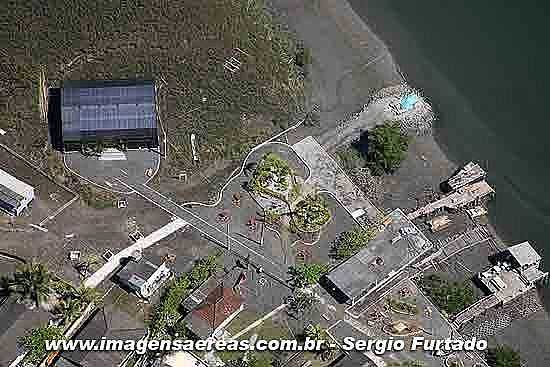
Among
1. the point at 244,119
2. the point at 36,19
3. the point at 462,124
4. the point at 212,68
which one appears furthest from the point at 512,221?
the point at 36,19

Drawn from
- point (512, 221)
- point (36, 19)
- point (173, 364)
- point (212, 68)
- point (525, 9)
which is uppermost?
point (36, 19)

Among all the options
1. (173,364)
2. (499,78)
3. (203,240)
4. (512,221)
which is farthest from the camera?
(499,78)

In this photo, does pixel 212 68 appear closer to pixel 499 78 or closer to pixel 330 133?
pixel 330 133

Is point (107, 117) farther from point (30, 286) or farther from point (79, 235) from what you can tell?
point (30, 286)

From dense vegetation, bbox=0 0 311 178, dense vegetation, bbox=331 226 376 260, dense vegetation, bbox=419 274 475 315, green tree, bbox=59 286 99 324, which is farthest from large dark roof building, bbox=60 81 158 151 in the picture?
dense vegetation, bbox=419 274 475 315

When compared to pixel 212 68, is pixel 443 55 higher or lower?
lower

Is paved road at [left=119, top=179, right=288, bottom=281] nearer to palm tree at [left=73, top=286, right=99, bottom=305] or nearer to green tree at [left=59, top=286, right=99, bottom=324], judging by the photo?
palm tree at [left=73, top=286, right=99, bottom=305]
